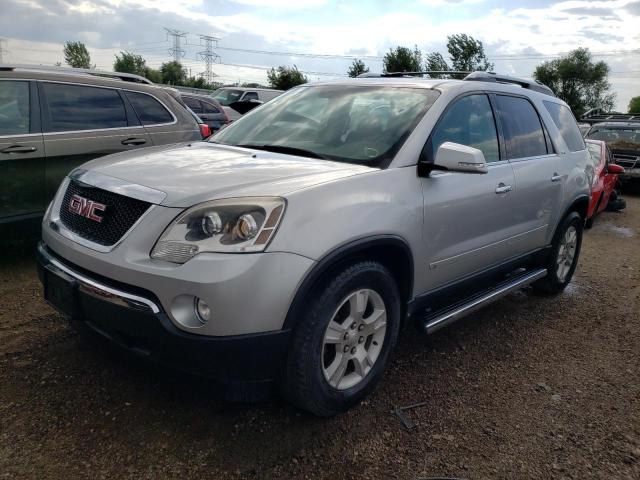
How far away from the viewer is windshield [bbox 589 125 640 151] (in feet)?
42.1

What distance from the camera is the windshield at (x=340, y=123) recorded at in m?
3.12

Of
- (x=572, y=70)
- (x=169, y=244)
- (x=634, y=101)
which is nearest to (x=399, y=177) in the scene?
(x=169, y=244)

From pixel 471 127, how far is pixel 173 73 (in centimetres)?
8029

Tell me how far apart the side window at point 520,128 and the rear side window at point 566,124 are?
42 cm

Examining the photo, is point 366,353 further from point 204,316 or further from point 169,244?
point 169,244

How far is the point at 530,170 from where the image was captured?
405cm

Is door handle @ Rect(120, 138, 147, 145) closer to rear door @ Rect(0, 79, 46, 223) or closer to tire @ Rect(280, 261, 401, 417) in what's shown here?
rear door @ Rect(0, 79, 46, 223)

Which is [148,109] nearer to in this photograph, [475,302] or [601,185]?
[475,302]

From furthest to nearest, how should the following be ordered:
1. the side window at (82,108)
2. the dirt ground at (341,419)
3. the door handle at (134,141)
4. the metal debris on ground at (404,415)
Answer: the door handle at (134,141) < the side window at (82,108) < the metal debris on ground at (404,415) < the dirt ground at (341,419)

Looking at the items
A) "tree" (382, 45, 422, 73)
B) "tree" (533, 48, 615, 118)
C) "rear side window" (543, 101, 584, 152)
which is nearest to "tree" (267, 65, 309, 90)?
"tree" (382, 45, 422, 73)

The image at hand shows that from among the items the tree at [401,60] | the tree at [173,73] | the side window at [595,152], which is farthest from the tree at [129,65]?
the side window at [595,152]

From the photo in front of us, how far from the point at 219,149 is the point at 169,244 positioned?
3.88 feet

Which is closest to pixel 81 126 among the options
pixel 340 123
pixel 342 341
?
pixel 340 123

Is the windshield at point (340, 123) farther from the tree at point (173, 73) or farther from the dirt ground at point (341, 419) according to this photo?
the tree at point (173, 73)
